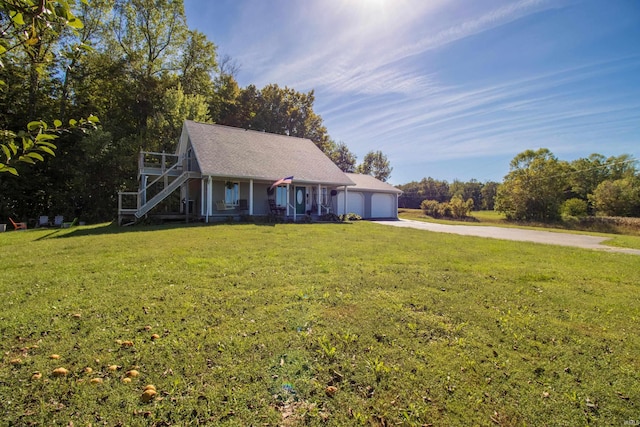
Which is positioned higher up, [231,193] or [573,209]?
[231,193]

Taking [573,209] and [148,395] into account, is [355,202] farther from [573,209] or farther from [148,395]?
[148,395]

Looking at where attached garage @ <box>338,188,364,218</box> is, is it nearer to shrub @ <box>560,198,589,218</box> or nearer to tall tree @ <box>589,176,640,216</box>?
shrub @ <box>560,198,589,218</box>

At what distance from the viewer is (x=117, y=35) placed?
24062 mm

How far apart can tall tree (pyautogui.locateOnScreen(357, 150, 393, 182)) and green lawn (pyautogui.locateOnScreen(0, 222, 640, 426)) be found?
45.5 m

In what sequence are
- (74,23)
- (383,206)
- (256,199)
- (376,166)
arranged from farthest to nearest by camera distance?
(376,166)
(383,206)
(256,199)
(74,23)

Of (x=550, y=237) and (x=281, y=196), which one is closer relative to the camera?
(x=550, y=237)

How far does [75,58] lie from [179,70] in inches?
1177

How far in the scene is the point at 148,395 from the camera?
7.19ft

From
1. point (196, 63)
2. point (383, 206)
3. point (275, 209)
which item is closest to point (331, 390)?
point (275, 209)

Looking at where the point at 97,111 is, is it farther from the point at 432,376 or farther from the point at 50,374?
the point at 432,376

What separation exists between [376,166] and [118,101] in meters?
37.2

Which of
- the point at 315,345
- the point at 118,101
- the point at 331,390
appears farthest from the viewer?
the point at 118,101

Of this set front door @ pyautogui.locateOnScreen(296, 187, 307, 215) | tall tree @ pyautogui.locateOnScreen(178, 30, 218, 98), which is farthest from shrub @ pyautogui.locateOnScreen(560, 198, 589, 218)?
tall tree @ pyautogui.locateOnScreen(178, 30, 218, 98)

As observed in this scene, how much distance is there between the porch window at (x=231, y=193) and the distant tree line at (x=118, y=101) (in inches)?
267
